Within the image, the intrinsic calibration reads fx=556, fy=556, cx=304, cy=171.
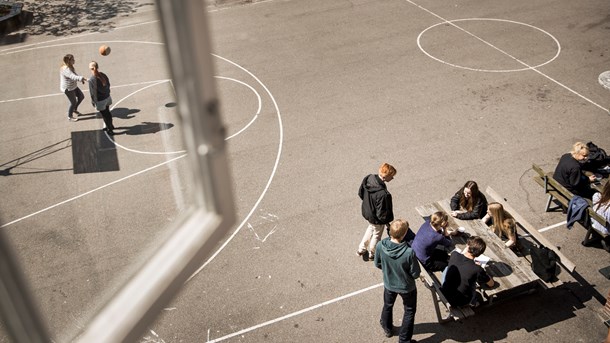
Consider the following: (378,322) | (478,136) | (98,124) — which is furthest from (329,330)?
(478,136)

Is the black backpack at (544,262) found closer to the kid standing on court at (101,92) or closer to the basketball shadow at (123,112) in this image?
the basketball shadow at (123,112)

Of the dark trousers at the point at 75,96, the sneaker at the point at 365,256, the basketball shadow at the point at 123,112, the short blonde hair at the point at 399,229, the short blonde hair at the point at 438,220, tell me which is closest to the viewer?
the short blonde hair at the point at 399,229

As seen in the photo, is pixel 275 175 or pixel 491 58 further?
pixel 491 58

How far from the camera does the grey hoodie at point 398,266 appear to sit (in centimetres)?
659

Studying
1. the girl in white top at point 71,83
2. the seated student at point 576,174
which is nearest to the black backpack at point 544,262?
the seated student at point 576,174

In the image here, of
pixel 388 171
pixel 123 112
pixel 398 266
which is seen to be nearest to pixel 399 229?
pixel 398 266

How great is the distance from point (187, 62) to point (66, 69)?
11.4 metres

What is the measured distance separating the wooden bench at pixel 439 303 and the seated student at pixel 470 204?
124cm

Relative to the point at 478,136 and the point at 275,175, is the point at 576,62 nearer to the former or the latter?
the point at 478,136

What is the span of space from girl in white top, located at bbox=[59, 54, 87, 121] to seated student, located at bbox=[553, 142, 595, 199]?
8262mm

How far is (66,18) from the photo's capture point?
54.4 feet

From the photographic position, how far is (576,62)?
44.5ft

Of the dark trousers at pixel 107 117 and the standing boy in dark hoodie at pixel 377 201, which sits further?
the dark trousers at pixel 107 117

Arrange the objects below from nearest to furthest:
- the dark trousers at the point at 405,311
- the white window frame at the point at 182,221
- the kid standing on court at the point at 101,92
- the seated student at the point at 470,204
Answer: the white window frame at the point at 182,221 < the dark trousers at the point at 405,311 < the seated student at the point at 470,204 < the kid standing on court at the point at 101,92
